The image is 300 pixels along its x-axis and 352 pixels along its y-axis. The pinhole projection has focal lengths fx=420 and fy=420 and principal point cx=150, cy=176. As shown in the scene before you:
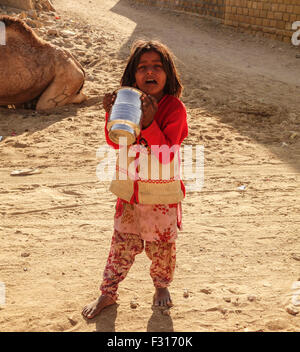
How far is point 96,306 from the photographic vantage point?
2.27 metres

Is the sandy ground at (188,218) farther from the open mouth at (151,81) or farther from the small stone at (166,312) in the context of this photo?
the open mouth at (151,81)

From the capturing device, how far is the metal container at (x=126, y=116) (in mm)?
1594

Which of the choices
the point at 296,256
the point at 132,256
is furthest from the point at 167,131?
the point at 296,256

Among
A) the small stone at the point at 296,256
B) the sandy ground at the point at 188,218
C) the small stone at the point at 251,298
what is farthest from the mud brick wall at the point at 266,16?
the small stone at the point at 251,298

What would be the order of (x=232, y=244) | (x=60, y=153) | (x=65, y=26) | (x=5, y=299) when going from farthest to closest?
(x=65, y=26)
(x=60, y=153)
(x=232, y=244)
(x=5, y=299)

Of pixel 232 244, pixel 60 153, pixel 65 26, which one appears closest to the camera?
pixel 232 244

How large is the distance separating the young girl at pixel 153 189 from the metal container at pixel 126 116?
5 cm

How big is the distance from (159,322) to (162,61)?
1344 mm

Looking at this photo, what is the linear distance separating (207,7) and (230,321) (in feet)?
35.7

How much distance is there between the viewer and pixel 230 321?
226 centimetres

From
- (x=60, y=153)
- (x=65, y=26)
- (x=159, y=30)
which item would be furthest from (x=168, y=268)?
(x=159, y=30)

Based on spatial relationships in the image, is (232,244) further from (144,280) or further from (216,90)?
(216,90)

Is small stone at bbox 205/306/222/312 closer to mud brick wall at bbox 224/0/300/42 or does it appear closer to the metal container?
the metal container

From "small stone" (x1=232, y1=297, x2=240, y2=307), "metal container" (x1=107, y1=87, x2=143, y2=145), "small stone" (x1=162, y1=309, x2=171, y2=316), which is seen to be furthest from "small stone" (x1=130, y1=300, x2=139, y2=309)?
"metal container" (x1=107, y1=87, x2=143, y2=145)
